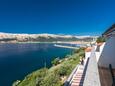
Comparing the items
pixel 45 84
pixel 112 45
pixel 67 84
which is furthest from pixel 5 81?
pixel 112 45

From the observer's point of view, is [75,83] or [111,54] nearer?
[111,54]

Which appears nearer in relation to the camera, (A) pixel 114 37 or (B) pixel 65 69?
(A) pixel 114 37

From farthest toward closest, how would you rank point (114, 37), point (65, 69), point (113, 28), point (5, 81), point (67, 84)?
point (5, 81)
point (65, 69)
point (67, 84)
point (114, 37)
point (113, 28)

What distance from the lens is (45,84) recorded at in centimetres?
1723

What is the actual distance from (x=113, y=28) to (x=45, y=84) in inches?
550

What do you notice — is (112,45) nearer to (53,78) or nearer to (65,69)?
(53,78)

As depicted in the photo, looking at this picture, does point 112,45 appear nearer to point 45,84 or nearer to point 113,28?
point 113,28

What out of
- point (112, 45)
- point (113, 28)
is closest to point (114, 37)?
point (112, 45)

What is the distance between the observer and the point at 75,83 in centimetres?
1515

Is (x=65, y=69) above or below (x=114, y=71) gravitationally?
below

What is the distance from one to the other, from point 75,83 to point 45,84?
309cm

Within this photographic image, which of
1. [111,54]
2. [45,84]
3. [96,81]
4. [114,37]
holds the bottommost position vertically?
[45,84]

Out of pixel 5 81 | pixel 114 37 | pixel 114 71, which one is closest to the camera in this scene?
pixel 114 71

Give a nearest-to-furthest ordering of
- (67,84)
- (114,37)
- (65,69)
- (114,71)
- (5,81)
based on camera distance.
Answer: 1. (114,71)
2. (114,37)
3. (67,84)
4. (65,69)
5. (5,81)
